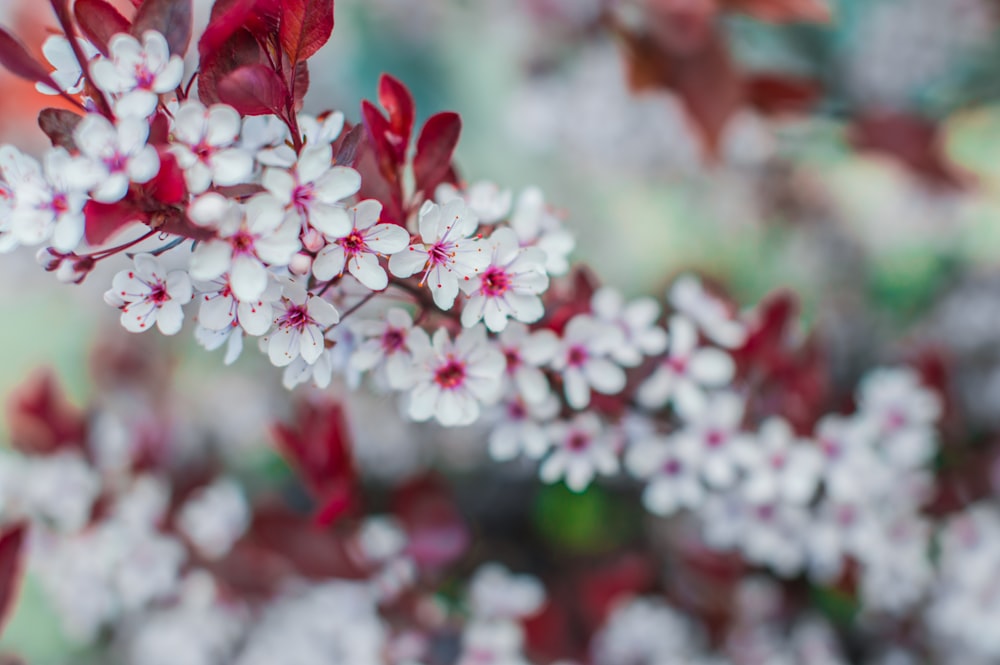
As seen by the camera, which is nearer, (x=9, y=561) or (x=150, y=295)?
(x=150, y=295)

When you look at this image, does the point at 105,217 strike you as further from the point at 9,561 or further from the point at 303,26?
the point at 9,561

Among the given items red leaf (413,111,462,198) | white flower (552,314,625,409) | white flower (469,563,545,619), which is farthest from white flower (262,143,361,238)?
white flower (469,563,545,619)

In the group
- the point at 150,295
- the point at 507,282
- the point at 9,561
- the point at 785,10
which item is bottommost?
the point at 9,561

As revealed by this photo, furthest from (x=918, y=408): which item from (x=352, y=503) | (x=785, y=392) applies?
(x=352, y=503)

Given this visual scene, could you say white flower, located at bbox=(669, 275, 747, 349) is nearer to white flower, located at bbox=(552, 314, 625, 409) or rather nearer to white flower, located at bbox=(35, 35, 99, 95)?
white flower, located at bbox=(552, 314, 625, 409)

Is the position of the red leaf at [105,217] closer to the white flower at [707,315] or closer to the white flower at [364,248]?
the white flower at [364,248]

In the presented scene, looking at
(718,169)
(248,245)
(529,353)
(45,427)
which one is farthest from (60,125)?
(718,169)

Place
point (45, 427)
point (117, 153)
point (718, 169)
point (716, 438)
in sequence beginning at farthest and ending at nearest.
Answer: point (718, 169), point (45, 427), point (716, 438), point (117, 153)
